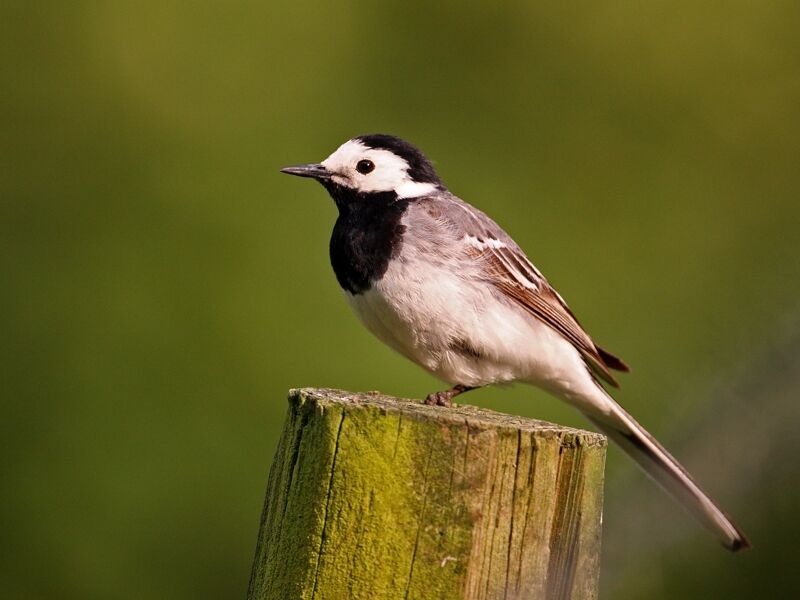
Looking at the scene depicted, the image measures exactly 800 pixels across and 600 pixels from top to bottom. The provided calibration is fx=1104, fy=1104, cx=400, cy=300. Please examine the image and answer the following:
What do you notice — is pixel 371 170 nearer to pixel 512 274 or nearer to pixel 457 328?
pixel 512 274

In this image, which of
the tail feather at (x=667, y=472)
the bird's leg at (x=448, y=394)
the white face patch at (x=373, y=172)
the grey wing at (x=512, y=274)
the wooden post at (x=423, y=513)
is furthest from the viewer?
the white face patch at (x=373, y=172)

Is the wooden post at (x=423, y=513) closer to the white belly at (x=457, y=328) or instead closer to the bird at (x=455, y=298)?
the bird at (x=455, y=298)

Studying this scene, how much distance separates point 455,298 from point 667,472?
1.14 meters

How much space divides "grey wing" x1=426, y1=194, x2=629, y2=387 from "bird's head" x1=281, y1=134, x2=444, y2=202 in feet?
0.68

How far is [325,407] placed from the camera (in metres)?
2.52

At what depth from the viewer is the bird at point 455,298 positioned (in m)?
4.46

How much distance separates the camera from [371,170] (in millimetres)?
5027

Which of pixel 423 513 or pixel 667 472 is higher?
pixel 423 513

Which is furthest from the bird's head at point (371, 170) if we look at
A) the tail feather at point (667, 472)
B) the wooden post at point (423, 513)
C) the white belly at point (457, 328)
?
the wooden post at point (423, 513)

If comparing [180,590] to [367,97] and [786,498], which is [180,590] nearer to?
[367,97]

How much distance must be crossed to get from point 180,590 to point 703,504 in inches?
115

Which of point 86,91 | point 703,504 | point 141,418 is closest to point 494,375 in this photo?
point 703,504

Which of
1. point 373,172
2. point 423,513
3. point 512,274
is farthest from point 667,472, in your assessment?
point 423,513

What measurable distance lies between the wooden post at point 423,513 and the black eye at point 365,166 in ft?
8.51
